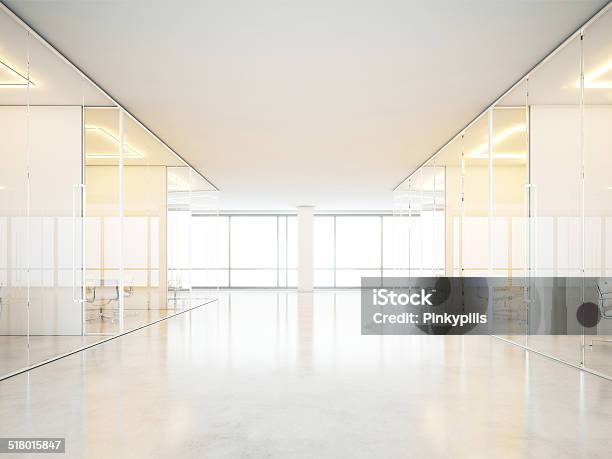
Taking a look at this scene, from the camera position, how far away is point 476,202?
1043cm

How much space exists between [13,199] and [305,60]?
4.00 metres

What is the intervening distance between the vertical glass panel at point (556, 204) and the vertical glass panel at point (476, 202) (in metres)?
1.87

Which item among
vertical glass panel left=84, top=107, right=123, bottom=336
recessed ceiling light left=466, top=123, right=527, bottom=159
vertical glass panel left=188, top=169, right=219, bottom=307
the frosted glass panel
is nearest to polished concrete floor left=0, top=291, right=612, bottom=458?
vertical glass panel left=84, top=107, right=123, bottom=336

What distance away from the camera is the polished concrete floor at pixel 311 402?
378 centimetres

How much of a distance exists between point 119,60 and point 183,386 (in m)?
4.53

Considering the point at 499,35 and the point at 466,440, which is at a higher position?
the point at 499,35

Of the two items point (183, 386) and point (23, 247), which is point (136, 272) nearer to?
Result: point (23, 247)

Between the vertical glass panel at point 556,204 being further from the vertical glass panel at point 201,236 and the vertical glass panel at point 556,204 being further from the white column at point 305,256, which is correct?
the white column at point 305,256

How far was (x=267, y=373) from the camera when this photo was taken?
632cm

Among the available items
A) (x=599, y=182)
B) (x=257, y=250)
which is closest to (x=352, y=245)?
(x=257, y=250)

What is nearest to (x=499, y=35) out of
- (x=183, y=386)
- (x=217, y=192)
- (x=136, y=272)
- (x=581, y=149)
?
(x=581, y=149)

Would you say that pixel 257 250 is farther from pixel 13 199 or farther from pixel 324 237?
pixel 13 199

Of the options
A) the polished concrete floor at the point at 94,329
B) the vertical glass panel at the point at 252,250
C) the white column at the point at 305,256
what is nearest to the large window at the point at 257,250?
the vertical glass panel at the point at 252,250

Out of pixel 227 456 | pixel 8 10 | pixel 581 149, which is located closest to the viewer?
pixel 227 456
